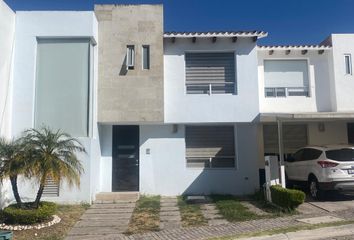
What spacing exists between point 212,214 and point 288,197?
7.57 ft

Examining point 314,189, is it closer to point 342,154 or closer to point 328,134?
point 342,154

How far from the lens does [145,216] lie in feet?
36.6

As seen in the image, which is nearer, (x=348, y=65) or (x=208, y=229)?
(x=208, y=229)

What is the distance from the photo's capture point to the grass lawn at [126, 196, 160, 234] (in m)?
9.78

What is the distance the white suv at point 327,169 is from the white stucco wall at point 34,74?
7705 mm

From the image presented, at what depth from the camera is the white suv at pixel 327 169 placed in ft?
38.9

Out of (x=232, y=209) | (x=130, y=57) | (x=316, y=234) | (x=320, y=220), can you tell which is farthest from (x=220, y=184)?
(x=316, y=234)

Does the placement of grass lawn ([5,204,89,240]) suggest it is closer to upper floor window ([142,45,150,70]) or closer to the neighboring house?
the neighboring house

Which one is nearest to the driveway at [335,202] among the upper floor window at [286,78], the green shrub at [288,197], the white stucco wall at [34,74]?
the green shrub at [288,197]

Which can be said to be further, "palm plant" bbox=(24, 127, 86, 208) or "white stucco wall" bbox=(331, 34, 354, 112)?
"white stucco wall" bbox=(331, 34, 354, 112)

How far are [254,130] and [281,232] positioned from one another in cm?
693

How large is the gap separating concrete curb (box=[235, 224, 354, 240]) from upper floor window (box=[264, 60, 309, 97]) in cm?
784

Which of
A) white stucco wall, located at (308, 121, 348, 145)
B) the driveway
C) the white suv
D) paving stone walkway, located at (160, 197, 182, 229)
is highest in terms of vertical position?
white stucco wall, located at (308, 121, 348, 145)

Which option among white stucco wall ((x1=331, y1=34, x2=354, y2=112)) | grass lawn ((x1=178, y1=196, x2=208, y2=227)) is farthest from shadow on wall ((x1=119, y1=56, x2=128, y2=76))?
white stucco wall ((x1=331, y1=34, x2=354, y2=112))
